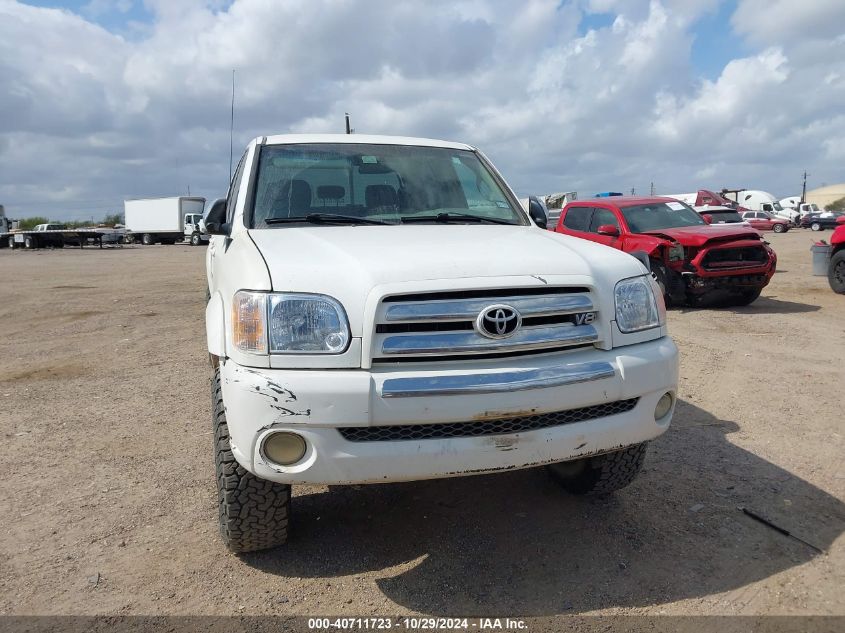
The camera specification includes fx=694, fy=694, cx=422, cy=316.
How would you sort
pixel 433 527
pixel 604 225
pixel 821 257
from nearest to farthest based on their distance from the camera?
pixel 433 527, pixel 604 225, pixel 821 257

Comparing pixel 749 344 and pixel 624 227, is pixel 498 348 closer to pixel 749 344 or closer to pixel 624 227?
pixel 749 344

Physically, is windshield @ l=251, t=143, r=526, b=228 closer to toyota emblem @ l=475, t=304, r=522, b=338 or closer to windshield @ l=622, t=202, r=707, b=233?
toyota emblem @ l=475, t=304, r=522, b=338

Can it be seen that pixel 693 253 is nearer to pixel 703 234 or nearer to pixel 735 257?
pixel 703 234

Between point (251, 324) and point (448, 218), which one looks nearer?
point (251, 324)

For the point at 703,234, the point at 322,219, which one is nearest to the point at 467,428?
the point at 322,219

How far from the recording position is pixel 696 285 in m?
9.88

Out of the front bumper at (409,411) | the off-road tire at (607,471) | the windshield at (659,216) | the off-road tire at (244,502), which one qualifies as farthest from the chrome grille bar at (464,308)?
the windshield at (659,216)

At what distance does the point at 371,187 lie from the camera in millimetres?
3957

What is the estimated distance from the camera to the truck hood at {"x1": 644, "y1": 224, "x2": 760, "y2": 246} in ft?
32.4

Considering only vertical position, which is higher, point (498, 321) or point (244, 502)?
point (498, 321)

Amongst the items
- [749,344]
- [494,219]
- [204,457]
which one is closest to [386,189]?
[494,219]

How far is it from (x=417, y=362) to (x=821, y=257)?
12.2 m

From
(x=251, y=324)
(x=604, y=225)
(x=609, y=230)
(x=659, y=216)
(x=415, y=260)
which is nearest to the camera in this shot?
Answer: (x=251, y=324)

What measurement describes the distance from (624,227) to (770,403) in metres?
5.75
